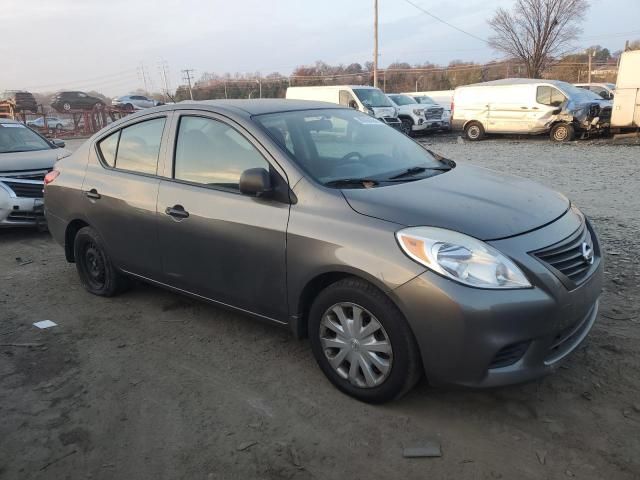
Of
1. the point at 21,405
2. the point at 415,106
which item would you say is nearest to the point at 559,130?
the point at 415,106

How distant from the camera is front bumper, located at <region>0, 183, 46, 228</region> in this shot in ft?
22.4

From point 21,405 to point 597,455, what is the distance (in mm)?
3169

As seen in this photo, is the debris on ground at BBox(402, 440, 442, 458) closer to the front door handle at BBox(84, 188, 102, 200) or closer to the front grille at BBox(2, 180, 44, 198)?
the front door handle at BBox(84, 188, 102, 200)

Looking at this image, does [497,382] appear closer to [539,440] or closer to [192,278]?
[539,440]

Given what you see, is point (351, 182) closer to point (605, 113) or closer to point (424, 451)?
point (424, 451)

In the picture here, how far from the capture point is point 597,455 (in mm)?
2521

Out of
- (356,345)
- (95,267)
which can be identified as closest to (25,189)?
(95,267)

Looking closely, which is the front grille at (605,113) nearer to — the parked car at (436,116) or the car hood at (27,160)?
the parked car at (436,116)

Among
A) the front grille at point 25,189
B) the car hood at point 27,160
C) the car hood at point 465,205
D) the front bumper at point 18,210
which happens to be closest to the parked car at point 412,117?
the car hood at point 27,160

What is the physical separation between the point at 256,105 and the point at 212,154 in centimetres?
53

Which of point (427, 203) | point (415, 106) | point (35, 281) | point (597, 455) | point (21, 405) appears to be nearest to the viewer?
point (597, 455)

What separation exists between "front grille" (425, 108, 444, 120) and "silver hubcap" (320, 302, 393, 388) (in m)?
19.3

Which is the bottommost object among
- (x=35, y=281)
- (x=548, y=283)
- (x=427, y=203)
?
(x=35, y=281)

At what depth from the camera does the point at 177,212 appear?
12.2 ft
